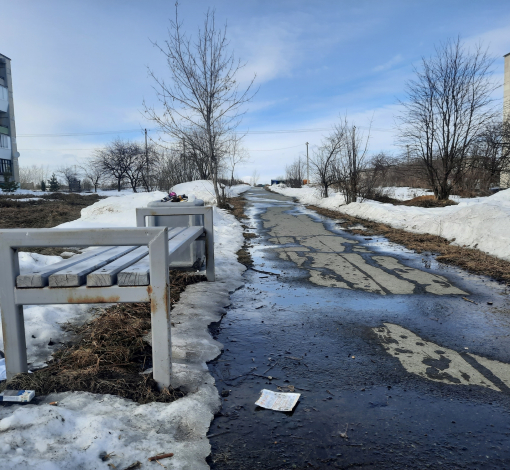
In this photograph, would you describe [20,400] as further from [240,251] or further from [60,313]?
[240,251]

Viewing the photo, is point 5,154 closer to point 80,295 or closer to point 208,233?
point 208,233

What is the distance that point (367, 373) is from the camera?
115 inches

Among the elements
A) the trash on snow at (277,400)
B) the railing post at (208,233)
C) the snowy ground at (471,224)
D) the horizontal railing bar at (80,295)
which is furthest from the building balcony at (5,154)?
the trash on snow at (277,400)

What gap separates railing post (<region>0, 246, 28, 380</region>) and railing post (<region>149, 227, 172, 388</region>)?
843 mm

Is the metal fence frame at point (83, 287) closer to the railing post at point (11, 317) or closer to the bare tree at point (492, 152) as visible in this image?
the railing post at point (11, 317)

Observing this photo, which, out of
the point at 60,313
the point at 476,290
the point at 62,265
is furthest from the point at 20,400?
the point at 476,290

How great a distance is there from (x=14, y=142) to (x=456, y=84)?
47.3 meters

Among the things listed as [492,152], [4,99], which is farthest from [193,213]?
[4,99]

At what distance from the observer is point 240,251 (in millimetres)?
8297

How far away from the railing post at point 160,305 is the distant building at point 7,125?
50100mm

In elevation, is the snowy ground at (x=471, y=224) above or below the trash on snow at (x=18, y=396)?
above

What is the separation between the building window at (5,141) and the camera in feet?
144

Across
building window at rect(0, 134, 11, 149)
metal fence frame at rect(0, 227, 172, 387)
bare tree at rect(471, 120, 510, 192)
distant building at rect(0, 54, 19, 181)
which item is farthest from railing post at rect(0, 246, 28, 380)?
building window at rect(0, 134, 11, 149)

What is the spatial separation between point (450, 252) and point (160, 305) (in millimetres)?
6795
